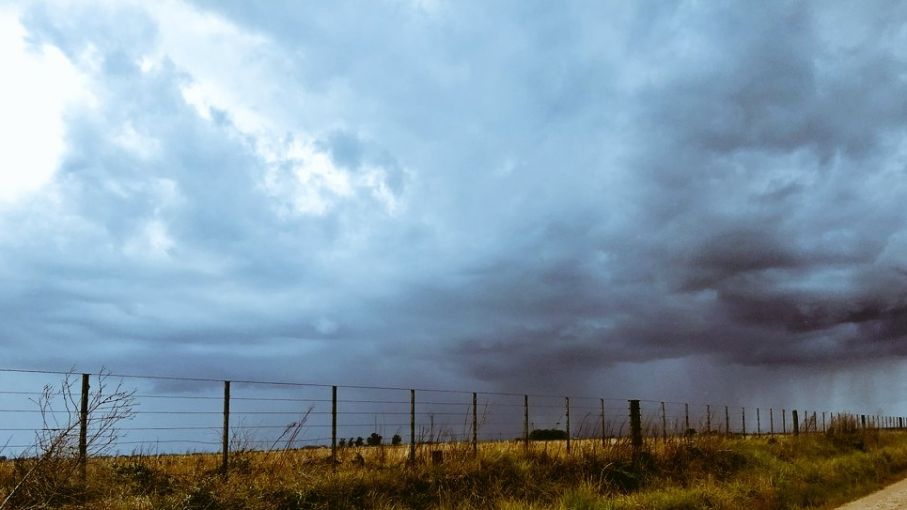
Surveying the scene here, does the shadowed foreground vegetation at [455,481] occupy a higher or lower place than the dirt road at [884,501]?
higher

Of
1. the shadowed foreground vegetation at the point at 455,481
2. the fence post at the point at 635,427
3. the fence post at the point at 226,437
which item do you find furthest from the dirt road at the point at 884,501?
the fence post at the point at 226,437

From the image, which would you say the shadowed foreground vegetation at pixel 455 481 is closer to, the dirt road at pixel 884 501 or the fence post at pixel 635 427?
the fence post at pixel 635 427

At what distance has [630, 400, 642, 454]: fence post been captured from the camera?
21.4 metres

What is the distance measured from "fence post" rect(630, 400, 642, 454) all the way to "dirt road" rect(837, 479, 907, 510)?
5.72 m

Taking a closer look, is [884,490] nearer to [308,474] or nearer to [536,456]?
[536,456]

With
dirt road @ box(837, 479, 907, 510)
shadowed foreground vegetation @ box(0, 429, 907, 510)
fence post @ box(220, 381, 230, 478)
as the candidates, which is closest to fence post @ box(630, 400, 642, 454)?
shadowed foreground vegetation @ box(0, 429, 907, 510)

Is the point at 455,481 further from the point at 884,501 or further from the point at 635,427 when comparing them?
the point at 884,501

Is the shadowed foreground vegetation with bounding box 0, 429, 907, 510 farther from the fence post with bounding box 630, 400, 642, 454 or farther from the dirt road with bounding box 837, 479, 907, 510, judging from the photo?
the dirt road with bounding box 837, 479, 907, 510

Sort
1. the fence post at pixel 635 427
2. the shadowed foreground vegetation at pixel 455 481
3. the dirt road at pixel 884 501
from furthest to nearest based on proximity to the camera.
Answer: the fence post at pixel 635 427
the dirt road at pixel 884 501
the shadowed foreground vegetation at pixel 455 481

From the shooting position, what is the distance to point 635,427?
22.0m

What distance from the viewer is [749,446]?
2762 centimetres

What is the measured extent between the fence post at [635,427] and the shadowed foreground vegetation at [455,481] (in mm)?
396

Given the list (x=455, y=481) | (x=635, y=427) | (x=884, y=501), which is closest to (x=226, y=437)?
(x=455, y=481)

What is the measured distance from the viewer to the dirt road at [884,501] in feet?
53.2
